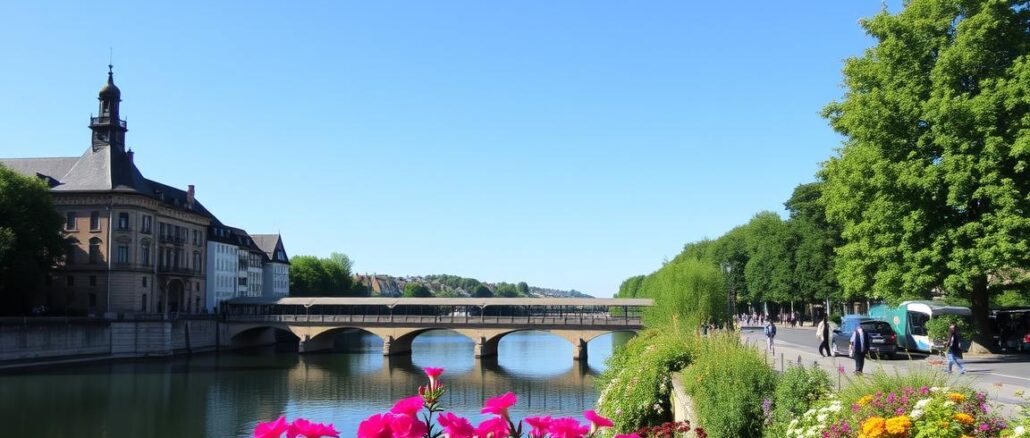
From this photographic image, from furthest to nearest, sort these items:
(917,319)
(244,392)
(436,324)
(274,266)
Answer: (274,266) → (436,324) → (244,392) → (917,319)

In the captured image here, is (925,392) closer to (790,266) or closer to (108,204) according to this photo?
(790,266)

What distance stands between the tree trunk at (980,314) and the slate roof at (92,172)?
58130 mm

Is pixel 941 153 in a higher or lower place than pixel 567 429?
higher

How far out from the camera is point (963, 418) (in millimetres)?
6598

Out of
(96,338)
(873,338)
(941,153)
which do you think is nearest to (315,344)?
(96,338)

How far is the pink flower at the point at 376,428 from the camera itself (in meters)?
2.49

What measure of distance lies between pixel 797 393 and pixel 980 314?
19.9 meters

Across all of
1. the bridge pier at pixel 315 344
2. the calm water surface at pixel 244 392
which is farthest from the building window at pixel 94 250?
the bridge pier at pixel 315 344

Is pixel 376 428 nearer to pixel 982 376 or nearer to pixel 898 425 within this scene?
pixel 898 425

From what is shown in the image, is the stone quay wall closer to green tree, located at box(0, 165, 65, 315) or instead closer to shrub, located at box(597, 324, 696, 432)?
green tree, located at box(0, 165, 65, 315)

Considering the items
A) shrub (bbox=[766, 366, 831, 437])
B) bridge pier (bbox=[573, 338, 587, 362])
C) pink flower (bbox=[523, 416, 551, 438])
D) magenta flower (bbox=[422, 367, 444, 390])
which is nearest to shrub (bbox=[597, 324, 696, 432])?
shrub (bbox=[766, 366, 831, 437])

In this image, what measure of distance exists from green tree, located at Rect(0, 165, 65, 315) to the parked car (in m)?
45.8

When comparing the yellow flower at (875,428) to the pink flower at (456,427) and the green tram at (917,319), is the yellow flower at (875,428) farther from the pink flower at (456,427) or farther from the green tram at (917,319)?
the green tram at (917,319)

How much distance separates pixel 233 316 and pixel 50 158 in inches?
797
